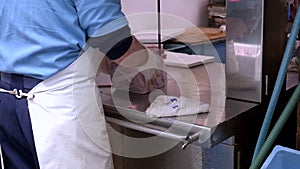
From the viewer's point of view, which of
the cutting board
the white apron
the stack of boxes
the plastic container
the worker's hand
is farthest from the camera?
the stack of boxes

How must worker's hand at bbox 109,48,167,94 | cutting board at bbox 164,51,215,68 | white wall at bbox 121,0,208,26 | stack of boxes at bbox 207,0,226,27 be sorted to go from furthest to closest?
stack of boxes at bbox 207,0,226,27 → white wall at bbox 121,0,208,26 → cutting board at bbox 164,51,215,68 → worker's hand at bbox 109,48,167,94

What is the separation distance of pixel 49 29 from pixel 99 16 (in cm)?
14

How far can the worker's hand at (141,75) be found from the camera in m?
1.45

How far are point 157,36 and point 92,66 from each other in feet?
3.37

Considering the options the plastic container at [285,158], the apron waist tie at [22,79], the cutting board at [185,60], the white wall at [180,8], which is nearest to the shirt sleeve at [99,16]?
the apron waist tie at [22,79]

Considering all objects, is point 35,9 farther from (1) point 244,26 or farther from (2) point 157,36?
(2) point 157,36

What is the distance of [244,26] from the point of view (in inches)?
51.5

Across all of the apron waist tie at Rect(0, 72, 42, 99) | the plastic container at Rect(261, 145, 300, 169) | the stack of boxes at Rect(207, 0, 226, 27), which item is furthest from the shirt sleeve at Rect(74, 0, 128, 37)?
the stack of boxes at Rect(207, 0, 226, 27)

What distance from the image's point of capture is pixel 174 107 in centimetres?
130

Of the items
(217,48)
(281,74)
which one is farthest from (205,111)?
(217,48)

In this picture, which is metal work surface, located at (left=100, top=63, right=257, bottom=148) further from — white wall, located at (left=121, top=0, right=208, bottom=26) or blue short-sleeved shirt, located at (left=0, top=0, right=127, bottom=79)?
white wall, located at (left=121, top=0, right=208, bottom=26)

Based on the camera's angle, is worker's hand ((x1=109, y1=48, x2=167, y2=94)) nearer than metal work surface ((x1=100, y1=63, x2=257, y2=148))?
No

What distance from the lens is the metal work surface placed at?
3.86 ft

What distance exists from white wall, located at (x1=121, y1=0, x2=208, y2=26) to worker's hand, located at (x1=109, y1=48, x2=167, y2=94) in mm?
968
